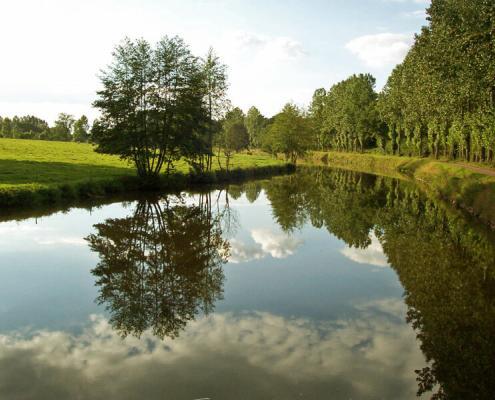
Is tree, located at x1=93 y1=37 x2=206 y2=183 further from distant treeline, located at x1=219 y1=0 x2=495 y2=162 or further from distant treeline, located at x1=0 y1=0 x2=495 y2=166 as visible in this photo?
distant treeline, located at x1=219 y1=0 x2=495 y2=162

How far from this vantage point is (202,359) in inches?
412

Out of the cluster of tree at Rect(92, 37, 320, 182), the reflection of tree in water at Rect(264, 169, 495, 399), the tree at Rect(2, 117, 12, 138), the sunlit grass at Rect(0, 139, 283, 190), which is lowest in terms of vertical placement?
the reflection of tree in water at Rect(264, 169, 495, 399)

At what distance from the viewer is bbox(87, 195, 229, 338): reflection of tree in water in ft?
43.1

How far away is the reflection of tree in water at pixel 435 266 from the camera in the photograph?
10078mm

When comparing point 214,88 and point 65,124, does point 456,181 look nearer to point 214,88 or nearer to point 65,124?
point 214,88

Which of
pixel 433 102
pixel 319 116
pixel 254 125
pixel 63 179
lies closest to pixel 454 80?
pixel 433 102

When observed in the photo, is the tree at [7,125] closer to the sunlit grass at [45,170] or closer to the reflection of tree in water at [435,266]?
the sunlit grass at [45,170]

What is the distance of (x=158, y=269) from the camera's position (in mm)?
17438

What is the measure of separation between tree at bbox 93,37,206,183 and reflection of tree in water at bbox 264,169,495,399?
12.8 meters

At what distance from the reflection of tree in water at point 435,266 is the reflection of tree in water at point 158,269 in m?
7.02

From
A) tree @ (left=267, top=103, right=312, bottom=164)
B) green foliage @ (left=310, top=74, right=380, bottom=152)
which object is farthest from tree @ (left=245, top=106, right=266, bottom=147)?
tree @ (left=267, top=103, right=312, bottom=164)

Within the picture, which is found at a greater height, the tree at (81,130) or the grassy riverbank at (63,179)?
the tree at (81,130)

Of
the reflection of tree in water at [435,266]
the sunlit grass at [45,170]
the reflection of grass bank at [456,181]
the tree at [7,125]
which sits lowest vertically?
the reflection of tree in water at [435,266]

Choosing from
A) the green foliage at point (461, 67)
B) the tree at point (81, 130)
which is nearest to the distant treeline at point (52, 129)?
the tree at point (81, 130)
